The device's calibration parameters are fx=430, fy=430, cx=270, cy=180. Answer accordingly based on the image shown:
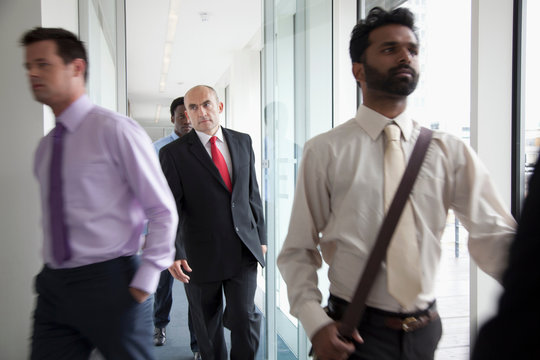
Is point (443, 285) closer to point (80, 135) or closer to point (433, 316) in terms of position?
point (433, 316)

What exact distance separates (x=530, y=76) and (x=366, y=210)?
47.2 inches

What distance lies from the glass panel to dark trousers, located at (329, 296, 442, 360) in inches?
41.0

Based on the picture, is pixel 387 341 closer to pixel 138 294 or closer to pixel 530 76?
pixel 138 294

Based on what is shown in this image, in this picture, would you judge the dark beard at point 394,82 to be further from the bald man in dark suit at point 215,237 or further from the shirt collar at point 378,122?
the bald man in dark suit at point 215,237

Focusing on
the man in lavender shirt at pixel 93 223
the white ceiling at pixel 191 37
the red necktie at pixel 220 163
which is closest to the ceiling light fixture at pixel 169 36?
the white ceiling at pixel 191 37

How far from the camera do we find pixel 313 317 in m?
1.26

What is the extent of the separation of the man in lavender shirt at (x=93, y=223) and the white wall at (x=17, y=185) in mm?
661

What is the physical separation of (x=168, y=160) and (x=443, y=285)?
3405 millimetres

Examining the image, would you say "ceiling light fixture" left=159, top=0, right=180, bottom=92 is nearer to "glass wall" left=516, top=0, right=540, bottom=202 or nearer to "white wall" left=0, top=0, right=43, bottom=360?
"white wall" left=0, top=0, right=43, bottom=360

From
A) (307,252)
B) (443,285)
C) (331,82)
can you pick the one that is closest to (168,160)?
(331,82)

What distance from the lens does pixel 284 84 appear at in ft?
10.3

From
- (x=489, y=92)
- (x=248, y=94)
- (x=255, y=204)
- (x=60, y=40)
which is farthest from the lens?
(x=248, y=94)

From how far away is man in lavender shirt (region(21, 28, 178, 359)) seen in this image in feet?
4.93

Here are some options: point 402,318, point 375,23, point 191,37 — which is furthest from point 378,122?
point 191,37
